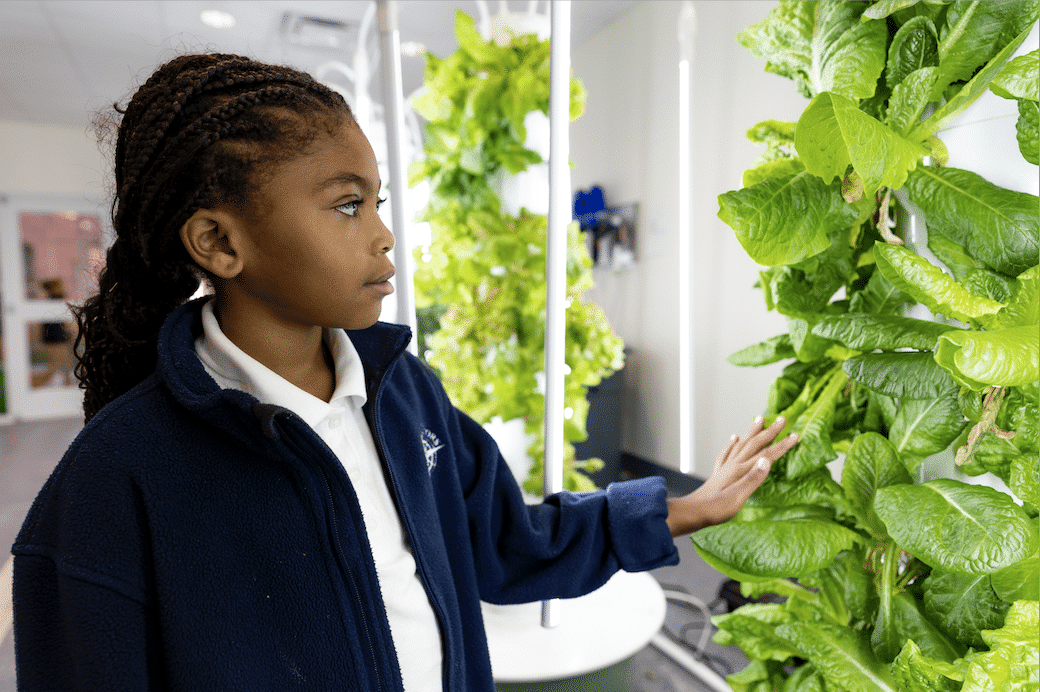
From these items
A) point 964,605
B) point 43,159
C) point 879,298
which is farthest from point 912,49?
point 43,159

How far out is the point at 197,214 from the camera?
0.63 metres

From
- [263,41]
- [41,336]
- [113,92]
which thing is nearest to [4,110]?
[113,92]

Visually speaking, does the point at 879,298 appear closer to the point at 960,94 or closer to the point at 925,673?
the point at 960,94

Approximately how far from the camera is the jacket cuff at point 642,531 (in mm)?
887

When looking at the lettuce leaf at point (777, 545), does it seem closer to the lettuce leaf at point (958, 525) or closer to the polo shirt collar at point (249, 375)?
the lettuce leaf at point (958, 525)

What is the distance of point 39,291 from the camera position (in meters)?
6.36

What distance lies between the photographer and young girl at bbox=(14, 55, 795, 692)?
56cm

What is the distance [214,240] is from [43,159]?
281 inches

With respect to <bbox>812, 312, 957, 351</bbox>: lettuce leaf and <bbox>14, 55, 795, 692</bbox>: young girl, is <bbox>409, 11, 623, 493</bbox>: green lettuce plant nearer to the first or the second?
<bbox>14, 55, 795, 692</bbox>: young girl

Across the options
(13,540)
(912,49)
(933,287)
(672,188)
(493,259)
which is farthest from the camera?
(672,188)

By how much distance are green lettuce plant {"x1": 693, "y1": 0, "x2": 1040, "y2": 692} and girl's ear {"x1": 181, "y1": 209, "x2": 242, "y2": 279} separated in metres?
0.49

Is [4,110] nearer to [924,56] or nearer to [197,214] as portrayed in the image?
[197,214]

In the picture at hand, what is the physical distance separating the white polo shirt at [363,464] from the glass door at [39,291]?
6.62m

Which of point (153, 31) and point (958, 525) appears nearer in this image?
point (958, 525)
